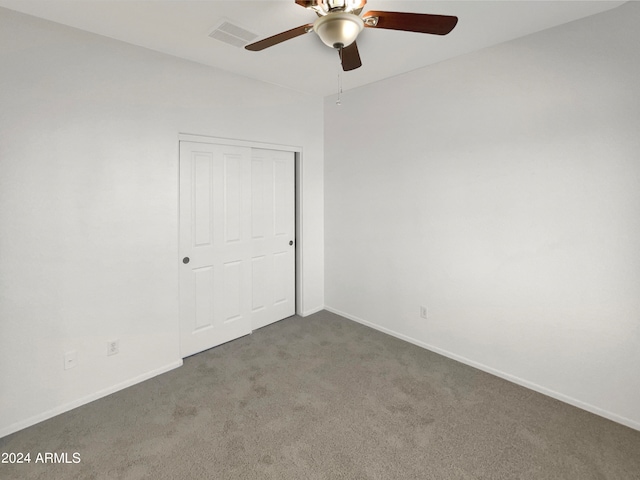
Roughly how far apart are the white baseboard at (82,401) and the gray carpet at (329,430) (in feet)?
0.14

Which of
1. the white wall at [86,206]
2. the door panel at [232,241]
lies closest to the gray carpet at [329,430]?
the white wall at [86,206]

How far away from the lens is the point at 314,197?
161 inches

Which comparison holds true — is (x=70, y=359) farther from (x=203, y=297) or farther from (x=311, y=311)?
(x=311, y=311)

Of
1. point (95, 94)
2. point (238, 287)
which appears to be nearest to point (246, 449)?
point (238, 287)

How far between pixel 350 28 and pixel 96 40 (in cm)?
201

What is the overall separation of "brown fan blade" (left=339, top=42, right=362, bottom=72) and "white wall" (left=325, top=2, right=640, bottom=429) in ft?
4.42

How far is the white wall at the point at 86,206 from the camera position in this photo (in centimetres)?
211

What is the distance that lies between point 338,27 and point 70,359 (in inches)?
108

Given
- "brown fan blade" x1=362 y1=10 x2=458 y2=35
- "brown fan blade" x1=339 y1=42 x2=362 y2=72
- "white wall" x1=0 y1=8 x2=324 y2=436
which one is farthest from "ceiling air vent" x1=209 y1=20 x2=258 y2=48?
"brown fan blade" x1=362 y1=10 x2=458 y2=35

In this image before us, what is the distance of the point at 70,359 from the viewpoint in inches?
92.6

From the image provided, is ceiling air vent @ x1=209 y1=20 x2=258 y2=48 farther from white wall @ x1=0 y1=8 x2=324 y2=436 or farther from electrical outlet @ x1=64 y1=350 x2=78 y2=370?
electrical outlet @ x1=64 y1=350 x2=78 y2=370

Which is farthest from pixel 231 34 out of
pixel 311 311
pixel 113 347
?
pixel 311 311

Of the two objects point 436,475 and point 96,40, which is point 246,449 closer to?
point 436,475

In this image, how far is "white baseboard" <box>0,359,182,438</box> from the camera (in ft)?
7.03
